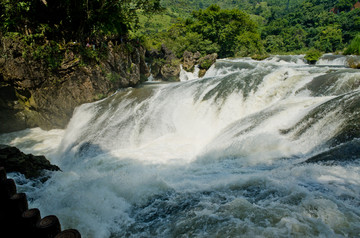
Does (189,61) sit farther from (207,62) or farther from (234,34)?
(234,34)

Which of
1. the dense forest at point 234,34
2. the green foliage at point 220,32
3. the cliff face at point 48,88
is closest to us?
the cliff face at point 48,88

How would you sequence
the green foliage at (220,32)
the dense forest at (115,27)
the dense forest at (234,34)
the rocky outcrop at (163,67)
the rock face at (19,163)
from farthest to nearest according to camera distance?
the green foliage at (220,32) < the dense forest at (234,34) < the rocky outcrop at (163,67) < the dense forest at (115,27) < the rock face at (19,163)

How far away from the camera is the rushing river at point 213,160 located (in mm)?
2578

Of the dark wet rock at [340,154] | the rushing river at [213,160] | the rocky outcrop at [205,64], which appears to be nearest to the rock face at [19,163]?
the rushing river at [213,160]

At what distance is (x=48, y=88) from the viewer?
31.2 ft

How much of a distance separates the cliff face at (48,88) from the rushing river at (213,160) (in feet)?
2.00

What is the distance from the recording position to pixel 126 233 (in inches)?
103

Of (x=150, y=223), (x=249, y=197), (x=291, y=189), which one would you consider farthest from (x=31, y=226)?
(x=291, y=189)

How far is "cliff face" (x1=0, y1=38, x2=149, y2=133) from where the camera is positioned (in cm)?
898

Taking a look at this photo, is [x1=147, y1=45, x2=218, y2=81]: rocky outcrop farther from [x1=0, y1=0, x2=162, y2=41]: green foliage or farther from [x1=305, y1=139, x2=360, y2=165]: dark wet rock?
[x1=305, y1=139, x2=360, y2=165]: dark wet rock

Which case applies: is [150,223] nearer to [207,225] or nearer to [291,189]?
[207,225]

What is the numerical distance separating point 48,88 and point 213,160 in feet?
26.9

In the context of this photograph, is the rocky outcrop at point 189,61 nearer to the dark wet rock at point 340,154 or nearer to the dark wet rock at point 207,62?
the dark wet rock at point 207,62

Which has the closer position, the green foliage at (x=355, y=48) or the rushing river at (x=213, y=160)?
the rushing river at (x=213, y=160)
